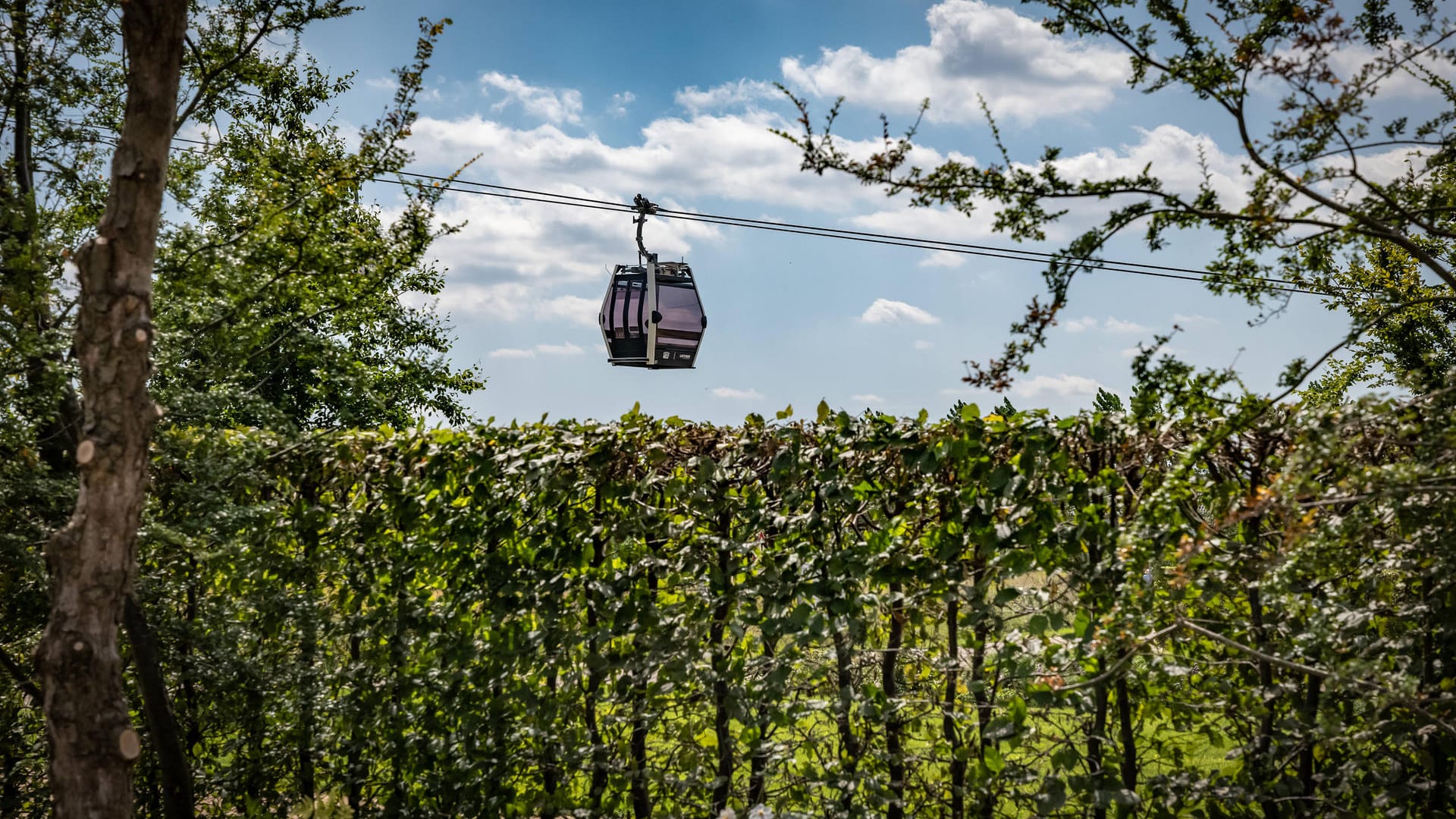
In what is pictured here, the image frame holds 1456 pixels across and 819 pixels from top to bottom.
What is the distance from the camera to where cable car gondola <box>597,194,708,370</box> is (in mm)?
11680

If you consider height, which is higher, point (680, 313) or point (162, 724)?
point (680, 313)

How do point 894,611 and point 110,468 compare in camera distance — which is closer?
point 110,468

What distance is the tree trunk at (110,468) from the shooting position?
314 cm

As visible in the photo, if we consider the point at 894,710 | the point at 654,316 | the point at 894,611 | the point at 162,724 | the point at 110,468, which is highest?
the point at 654,316

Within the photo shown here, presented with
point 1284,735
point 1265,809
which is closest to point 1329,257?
point 1284,735

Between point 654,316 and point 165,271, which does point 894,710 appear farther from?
point 654,316

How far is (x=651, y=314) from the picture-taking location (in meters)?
11.6

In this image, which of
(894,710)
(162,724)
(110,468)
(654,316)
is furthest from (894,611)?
(654,316)

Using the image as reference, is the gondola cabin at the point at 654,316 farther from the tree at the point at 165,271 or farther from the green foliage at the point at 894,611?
the green foliage at the point at 894,611

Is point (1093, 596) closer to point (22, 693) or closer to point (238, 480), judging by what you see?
point (238, 480)

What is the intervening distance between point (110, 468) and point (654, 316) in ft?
28.4

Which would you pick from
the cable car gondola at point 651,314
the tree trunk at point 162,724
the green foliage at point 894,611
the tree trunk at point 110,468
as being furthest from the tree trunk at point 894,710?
the cable car gondola at point 651,314

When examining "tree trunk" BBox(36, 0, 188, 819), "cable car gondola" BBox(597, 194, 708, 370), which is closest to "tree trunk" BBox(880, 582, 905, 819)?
"tree trunk" BBox(36, 0, 188, 819)

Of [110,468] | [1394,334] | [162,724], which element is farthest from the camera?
[1394,334]
